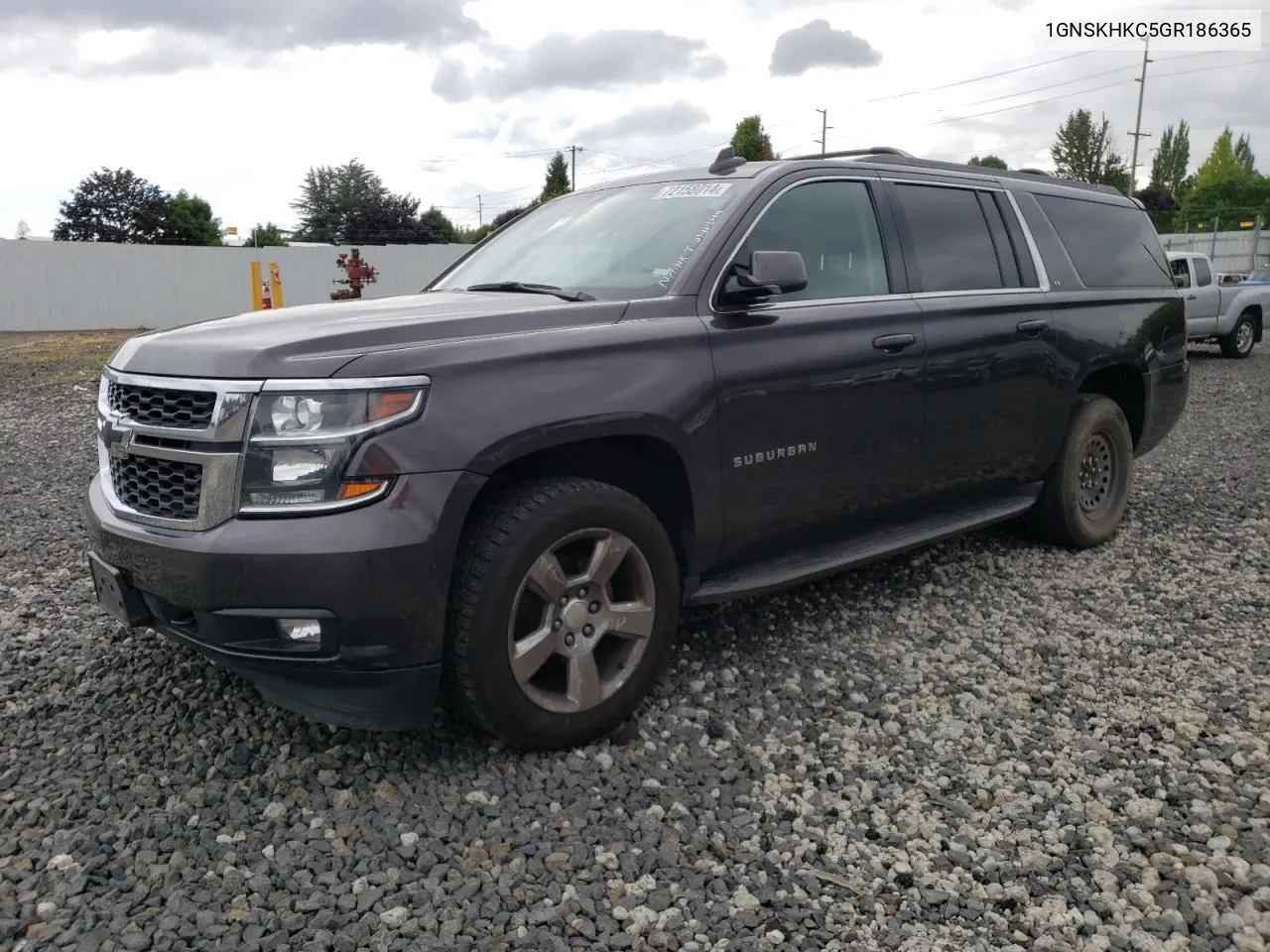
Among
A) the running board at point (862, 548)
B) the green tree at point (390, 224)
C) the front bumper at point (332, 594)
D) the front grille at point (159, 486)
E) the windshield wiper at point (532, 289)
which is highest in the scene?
the green tree at point (390, 224)

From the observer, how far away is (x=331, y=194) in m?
80.9

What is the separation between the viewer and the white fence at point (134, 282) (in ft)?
84.6

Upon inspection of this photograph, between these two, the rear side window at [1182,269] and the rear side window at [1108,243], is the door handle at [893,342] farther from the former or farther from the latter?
the rear side window at [1182,269]

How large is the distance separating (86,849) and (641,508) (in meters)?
1.78

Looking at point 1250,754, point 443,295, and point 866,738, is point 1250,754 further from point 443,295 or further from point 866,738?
point 443,295

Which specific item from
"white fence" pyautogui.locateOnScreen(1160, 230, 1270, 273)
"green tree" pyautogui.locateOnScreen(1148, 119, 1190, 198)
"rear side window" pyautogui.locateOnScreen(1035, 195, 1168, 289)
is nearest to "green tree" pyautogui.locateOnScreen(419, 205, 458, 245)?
"white fence" pyautogui.locateOnScreen(1160, 230, 1270, 273)

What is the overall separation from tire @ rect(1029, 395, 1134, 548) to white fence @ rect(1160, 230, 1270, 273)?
112 feet

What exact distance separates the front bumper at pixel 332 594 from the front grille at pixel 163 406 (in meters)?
0.31

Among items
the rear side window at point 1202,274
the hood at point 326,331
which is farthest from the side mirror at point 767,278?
the rear side window at point 1202,274

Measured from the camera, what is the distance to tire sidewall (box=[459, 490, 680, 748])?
2.91 m

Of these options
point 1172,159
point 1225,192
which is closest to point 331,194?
point 1225,192

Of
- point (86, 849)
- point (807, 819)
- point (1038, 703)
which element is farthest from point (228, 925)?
point (1038, 703)

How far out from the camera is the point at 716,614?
445cm

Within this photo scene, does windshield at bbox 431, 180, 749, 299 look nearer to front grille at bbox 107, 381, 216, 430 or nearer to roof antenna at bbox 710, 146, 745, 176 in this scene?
roof antenna at bbox 710, 146, 745, 176
